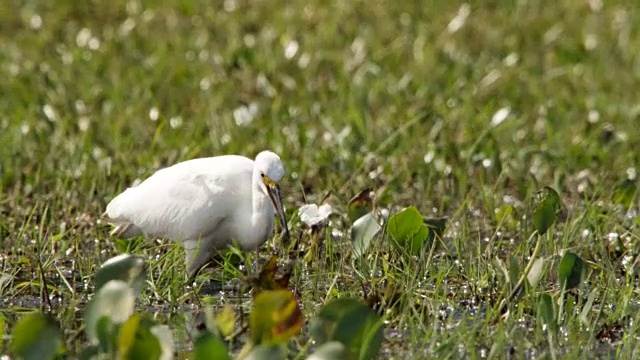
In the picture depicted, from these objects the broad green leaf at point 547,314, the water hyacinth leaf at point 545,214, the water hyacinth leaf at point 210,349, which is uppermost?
the water hyacinth leaf at point 210,349

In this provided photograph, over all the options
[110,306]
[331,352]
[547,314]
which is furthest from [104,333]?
[547,314]

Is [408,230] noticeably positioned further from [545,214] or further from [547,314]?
[547,314]

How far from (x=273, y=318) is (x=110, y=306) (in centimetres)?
45

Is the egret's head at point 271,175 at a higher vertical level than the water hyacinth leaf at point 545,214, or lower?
higher

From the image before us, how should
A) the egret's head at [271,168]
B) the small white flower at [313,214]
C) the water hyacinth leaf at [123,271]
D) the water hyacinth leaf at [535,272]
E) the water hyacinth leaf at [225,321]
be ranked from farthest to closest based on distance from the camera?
1. the small white flower at [313,214]
2. the egret's head at [271,168]
3. the water hyacinth leaf at [535,272]
4. the water hyacinth leaf at [123,271]
5. the water hyacinth leaf at [225,321]

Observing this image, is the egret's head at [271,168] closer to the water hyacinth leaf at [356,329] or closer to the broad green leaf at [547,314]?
the broad green leaf at [547,314]

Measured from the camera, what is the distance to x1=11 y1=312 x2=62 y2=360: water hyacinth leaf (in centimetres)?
370

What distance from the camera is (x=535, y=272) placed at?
181 inches

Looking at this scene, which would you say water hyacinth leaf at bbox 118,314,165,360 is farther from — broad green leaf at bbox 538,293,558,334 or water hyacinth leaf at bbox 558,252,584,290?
water hyacinth leaf at bbox 558,252,584,290

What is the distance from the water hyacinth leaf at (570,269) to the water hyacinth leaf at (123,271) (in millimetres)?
1332

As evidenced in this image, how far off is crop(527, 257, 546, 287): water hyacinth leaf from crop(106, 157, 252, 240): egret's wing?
1131 millimetres

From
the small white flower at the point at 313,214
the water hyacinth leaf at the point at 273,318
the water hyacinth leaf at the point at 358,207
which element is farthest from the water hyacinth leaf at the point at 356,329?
the water hyacinth leaf at the point at 358,207

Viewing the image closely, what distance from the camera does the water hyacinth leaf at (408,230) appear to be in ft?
16.6

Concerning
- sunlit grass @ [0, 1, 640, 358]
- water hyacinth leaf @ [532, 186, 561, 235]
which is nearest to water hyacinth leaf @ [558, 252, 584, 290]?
sunlit grass @ [0, 1, 640, 358]
